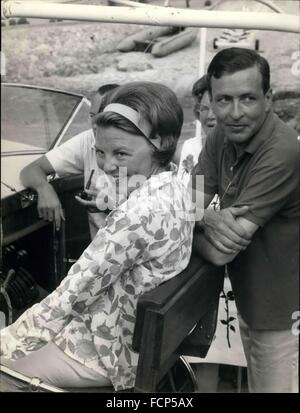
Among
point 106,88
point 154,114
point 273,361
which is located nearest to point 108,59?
point 106,88

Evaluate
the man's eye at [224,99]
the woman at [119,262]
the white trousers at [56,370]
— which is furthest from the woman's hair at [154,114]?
the white trousers at [56,370]

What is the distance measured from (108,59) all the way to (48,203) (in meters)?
0.48

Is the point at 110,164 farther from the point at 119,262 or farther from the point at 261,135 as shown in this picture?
the point at 261,135

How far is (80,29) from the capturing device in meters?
1.64

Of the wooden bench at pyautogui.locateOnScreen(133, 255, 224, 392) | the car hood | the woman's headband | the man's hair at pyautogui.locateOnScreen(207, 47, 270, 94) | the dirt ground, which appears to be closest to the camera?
the wooden bench at pyautogui.locateOnScreen(133, 255, 224, 392)

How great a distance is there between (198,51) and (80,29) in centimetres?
37

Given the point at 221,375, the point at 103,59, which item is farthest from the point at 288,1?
the point at 221,375

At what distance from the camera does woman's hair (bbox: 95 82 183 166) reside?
1424mm

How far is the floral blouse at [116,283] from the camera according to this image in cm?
139

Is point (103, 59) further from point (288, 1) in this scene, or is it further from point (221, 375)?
point (221, 375)

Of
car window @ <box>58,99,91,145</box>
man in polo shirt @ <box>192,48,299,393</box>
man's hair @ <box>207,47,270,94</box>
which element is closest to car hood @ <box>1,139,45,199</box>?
car window @ <box>58,99,91,145</box>

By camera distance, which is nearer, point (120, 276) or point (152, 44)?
point (120, 276)

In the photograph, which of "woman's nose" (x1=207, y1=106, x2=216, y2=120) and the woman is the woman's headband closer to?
the woman
